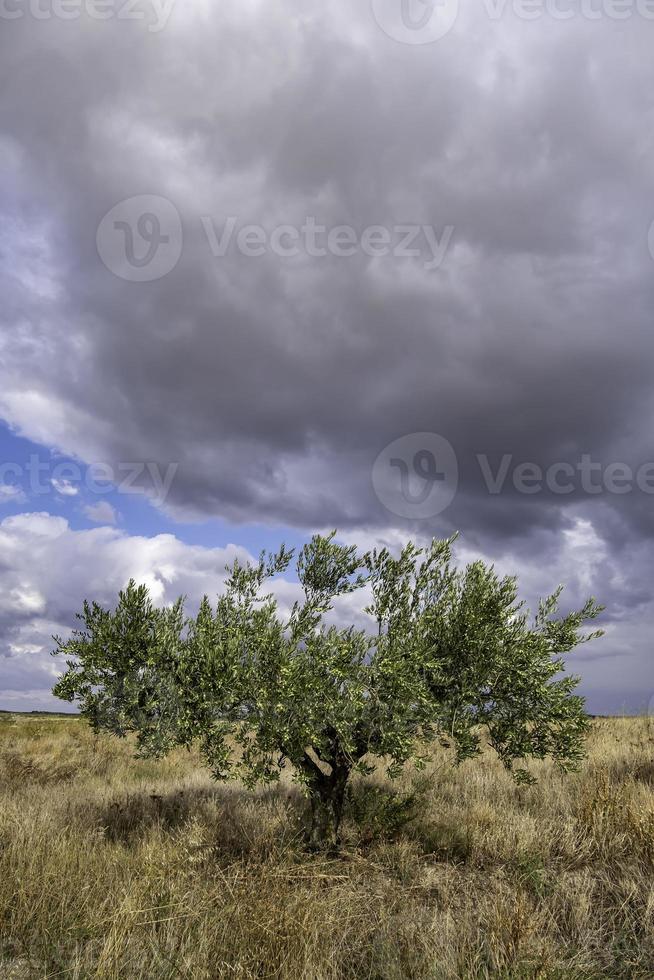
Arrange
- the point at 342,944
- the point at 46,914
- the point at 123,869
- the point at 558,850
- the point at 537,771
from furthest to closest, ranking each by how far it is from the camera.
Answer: the point at 537,771 < the point at 558,850 < the point at 123,869 < the point at 46,914 < the point at 342,944

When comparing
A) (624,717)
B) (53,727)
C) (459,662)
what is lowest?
(53,727)

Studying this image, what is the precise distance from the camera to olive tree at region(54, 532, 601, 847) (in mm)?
9445

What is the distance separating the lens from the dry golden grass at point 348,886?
242 inches

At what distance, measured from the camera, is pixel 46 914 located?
7082mm

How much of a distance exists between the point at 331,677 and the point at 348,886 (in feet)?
9.54

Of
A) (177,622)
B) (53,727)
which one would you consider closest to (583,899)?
(177,622)

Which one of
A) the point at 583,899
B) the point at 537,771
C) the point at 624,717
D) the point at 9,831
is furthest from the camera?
the point at 624,717

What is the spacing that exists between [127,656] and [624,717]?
860 inches

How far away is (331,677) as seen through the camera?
31.9 feet

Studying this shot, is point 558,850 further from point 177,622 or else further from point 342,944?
point 177,622

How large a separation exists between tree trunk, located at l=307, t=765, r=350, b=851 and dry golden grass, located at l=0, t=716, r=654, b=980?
458 mm

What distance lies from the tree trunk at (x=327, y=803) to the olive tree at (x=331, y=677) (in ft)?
0.08

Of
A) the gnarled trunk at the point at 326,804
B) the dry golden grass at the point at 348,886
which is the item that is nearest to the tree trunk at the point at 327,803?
the gnarled trunk at the point at 326,804

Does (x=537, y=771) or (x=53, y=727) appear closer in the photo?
(x=537, y=771)
